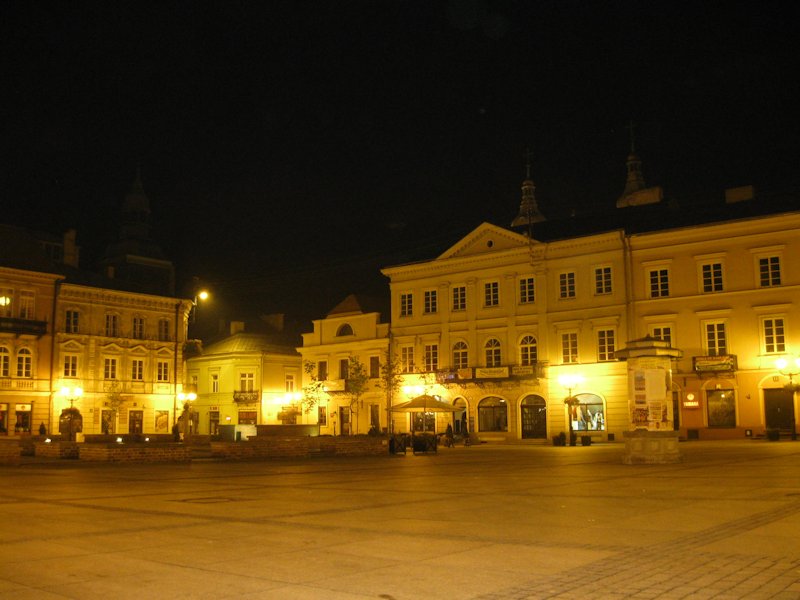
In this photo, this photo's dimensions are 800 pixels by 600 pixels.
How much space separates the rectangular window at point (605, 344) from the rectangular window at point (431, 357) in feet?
39.3

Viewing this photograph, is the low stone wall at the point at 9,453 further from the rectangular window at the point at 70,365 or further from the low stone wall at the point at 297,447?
the rectangular window at the point at 70,365

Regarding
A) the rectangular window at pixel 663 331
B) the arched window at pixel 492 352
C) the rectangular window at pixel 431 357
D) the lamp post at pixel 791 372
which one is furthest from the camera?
the rectangular window at pixel 431 357

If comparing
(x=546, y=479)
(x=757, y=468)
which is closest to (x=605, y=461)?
(x=757, y=468)

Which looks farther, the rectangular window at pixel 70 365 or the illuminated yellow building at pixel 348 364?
→ the illuminated yellow building at pixel 348 364

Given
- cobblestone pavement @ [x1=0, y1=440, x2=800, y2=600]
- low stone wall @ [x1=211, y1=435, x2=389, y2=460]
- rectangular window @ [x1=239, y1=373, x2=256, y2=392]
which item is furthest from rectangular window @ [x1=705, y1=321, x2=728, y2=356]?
rectangular window @ [x1=239, y1=373, x2=256, y2=392]

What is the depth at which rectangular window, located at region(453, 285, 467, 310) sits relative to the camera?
196ft

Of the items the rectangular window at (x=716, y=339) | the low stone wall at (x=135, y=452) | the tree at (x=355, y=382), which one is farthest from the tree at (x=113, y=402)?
the rectangular window at (x=716, y=339)

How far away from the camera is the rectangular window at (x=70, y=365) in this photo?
5841 cm

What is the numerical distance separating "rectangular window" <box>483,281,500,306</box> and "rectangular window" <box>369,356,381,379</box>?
9305mm

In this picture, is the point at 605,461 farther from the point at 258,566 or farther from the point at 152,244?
the point at 152,244

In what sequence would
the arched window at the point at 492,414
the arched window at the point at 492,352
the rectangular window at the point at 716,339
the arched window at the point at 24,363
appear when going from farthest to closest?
the arched window at the point at 492,352
the arched window at the point at 492,414
the arched window at the point at 24,363
the rectangular window at the point at 716,339

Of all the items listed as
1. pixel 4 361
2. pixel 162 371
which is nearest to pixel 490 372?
pixel 162 371

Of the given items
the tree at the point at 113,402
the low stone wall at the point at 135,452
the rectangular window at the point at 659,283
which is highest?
the rectangular window at the point at 659,283

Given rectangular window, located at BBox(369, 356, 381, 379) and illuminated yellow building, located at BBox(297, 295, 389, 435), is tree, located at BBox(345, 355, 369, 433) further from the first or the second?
rectangular window, located at BBox(369, 356, 381, 379)
